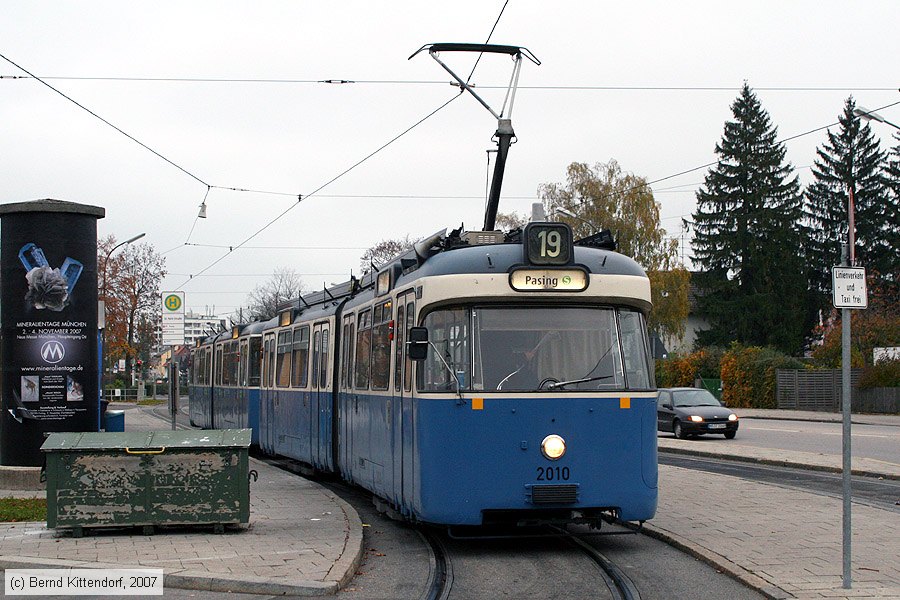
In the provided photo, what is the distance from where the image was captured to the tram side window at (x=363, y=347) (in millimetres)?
13883

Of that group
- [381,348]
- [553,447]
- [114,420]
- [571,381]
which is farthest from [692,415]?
[553,447]

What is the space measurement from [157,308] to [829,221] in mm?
41235

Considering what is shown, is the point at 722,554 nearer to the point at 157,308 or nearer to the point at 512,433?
the point at 512,433

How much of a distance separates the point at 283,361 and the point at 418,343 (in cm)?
1130

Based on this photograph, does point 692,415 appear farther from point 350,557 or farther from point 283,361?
point 350,557

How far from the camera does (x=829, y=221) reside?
71.9m

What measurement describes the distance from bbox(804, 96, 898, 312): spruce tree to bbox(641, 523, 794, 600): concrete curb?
59.3 meters

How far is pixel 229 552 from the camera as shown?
10.2 m

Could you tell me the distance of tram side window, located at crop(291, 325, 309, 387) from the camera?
1911 centimetres

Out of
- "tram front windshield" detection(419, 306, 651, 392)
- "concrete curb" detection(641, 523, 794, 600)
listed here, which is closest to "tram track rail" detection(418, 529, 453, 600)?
"tram front windshield" detection(419, 306, 651, 392)

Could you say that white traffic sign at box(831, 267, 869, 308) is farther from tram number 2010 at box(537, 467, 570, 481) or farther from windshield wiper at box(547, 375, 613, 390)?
tram number 2010 at box(537, 467, 570, 481)

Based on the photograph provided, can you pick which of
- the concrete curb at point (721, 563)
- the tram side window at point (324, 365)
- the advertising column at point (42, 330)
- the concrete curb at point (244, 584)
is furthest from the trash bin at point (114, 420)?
the concrete curb at point (244, 584)

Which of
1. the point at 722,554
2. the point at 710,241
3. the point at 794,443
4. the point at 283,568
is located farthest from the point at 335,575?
the point at 710,241

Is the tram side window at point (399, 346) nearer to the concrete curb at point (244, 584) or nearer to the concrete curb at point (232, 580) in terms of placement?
the concrete curb at point (232, 580)
